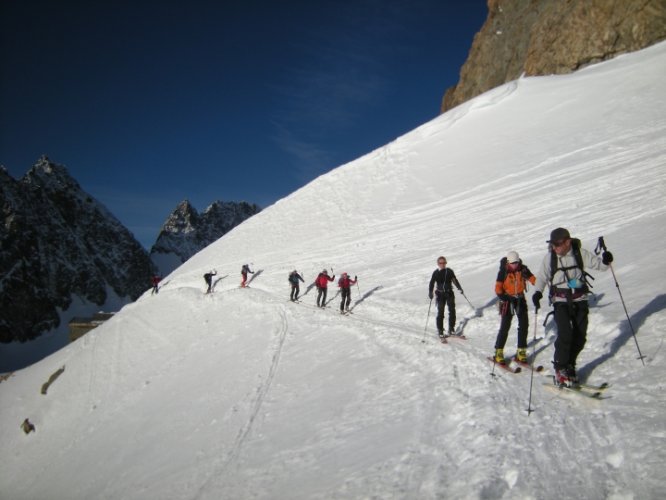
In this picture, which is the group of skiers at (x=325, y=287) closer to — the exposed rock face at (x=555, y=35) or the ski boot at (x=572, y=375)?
the ski boot at (x=572, y=375)

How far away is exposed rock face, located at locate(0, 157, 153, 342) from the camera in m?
103

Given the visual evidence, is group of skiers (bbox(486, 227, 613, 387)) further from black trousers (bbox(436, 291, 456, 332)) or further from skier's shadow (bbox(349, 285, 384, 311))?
skier's shadow (bbox(349, 285, 384, 311))

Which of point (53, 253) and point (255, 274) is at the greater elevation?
point (53, 253)

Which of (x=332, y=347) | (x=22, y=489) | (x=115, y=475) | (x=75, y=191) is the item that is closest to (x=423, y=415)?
(x=332, y=347)

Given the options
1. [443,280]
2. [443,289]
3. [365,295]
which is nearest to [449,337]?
[443,289]

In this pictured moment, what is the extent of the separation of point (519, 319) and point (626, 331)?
2.06 m

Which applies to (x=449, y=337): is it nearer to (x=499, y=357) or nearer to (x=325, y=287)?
(x=499, y=357)

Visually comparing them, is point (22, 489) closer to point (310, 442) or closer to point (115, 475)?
point (115, 475)

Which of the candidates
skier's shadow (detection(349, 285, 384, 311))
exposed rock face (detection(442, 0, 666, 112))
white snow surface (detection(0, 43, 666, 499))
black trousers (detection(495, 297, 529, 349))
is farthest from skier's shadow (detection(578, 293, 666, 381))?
exposed rock face (detection(442, 0, 666, 112))

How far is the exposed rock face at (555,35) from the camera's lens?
124 feet

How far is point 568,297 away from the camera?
18.3ft

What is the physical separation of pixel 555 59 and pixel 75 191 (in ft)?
518

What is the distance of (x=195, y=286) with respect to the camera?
31766mm

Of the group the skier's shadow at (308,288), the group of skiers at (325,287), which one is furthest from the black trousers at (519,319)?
the skier's shadow at (308,288)
